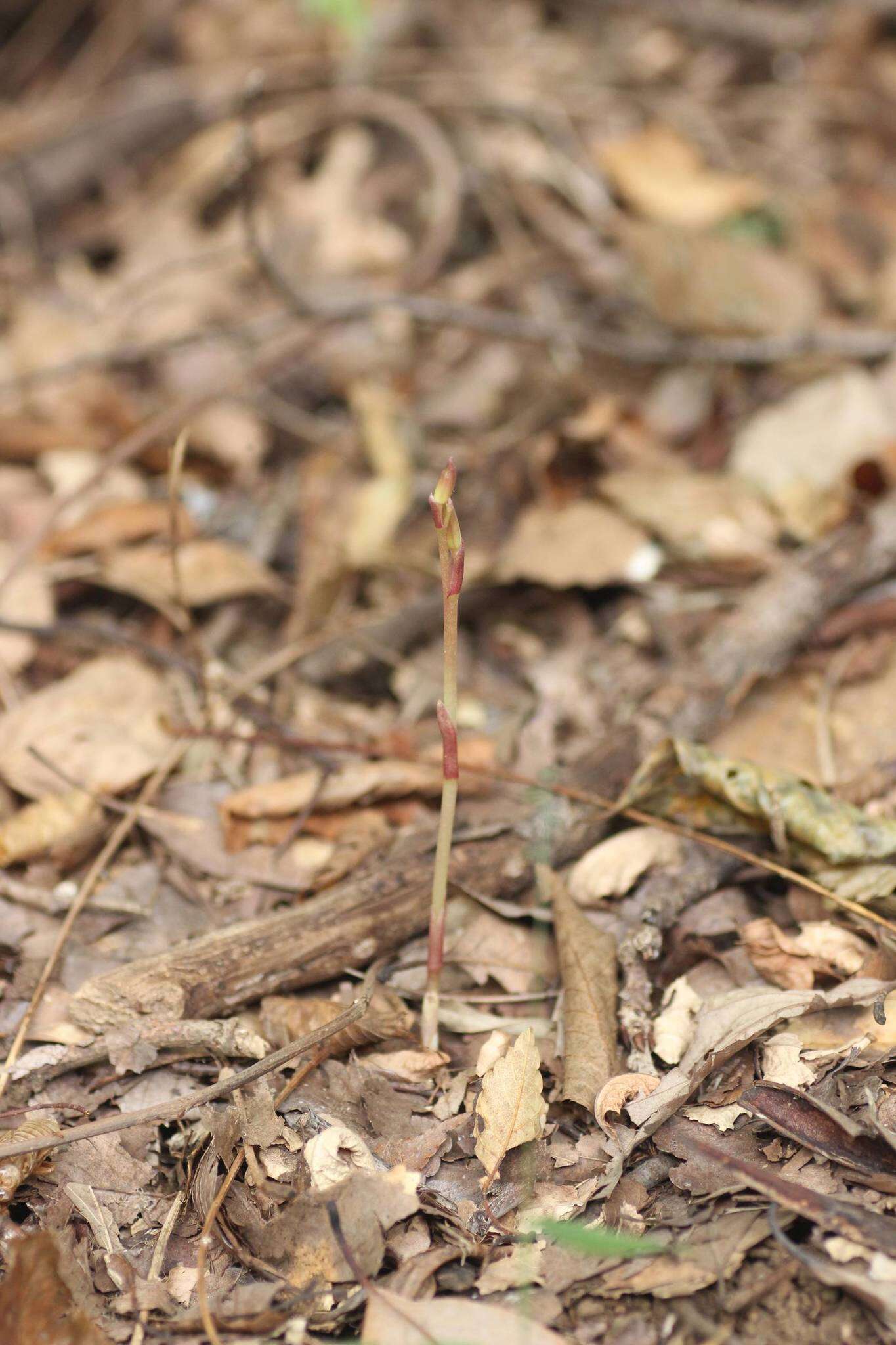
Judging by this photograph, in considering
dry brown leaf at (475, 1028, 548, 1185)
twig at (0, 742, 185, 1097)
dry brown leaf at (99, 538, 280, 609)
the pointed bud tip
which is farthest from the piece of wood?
dry brown leaf at (99, 538, 280, 609)

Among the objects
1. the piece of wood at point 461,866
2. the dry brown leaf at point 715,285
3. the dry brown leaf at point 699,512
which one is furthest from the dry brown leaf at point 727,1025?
the dry brown leaf at point 715,285

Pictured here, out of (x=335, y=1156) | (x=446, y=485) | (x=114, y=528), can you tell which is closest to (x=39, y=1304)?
(x=335, y=1156)

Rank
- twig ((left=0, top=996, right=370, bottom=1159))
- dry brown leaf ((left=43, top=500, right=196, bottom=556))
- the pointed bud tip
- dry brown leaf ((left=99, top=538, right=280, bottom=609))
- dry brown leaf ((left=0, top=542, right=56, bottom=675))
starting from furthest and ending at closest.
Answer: dry brown leaf ((left=43, top=500, right=196, bottom=556)), dry brown leaf ((left=99, top=538, right=280, bottom=609)), dry brown leaf ((left=0, top=542, right=56, bottom=675)), twig ((left=0, top=996, right=370, bottom=1159)), the pointed bud tip

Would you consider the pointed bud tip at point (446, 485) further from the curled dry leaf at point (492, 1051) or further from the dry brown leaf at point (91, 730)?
the dry brown leaf at point (91, 730)

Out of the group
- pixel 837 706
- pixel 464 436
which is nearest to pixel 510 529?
pixel 464 436

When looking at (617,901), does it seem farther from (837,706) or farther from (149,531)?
(149,531)

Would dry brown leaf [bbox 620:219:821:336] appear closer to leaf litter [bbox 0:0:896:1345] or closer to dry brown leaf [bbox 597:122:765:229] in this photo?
leaf litter [bbox 0:0:896:1345]
